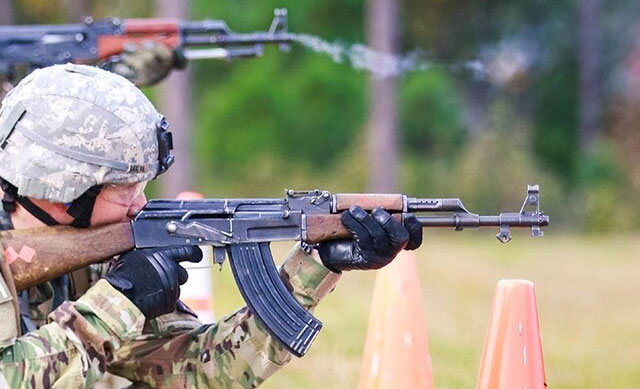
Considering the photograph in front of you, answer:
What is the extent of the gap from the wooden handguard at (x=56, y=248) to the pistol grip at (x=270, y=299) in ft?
1.27

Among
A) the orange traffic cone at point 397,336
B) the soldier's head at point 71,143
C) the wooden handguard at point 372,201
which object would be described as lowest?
the orange traffic cone at point 397,336

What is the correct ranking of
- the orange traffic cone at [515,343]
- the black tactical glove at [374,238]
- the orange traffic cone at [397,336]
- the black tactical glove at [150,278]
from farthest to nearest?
the orange traffic cone at [397,336] → the orange traffic cone at [515,343] → the black tactical glove at [374,238] → the black tactical glove at [150,278]

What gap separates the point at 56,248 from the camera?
4000 millimetres

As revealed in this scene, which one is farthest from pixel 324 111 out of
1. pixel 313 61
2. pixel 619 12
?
pixel 619 12

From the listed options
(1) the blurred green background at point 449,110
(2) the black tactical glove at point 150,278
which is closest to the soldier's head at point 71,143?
(2) the black tactical glove at point 150,278

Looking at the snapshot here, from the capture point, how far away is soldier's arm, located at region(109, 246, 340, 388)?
424 centimetres

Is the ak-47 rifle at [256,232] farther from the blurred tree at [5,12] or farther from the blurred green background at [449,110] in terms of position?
the blurred tree at [5,12]

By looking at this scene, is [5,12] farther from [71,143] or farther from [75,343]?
[75,343]

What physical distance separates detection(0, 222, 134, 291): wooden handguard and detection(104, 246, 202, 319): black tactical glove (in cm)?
8

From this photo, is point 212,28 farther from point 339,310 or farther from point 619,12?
point 619,12

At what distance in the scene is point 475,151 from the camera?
87.6 ft

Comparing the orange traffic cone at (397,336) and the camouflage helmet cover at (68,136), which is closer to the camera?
the camouflage helmet cover at (68,136)

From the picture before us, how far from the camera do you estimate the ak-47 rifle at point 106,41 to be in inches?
343

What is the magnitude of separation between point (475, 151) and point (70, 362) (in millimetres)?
23357
